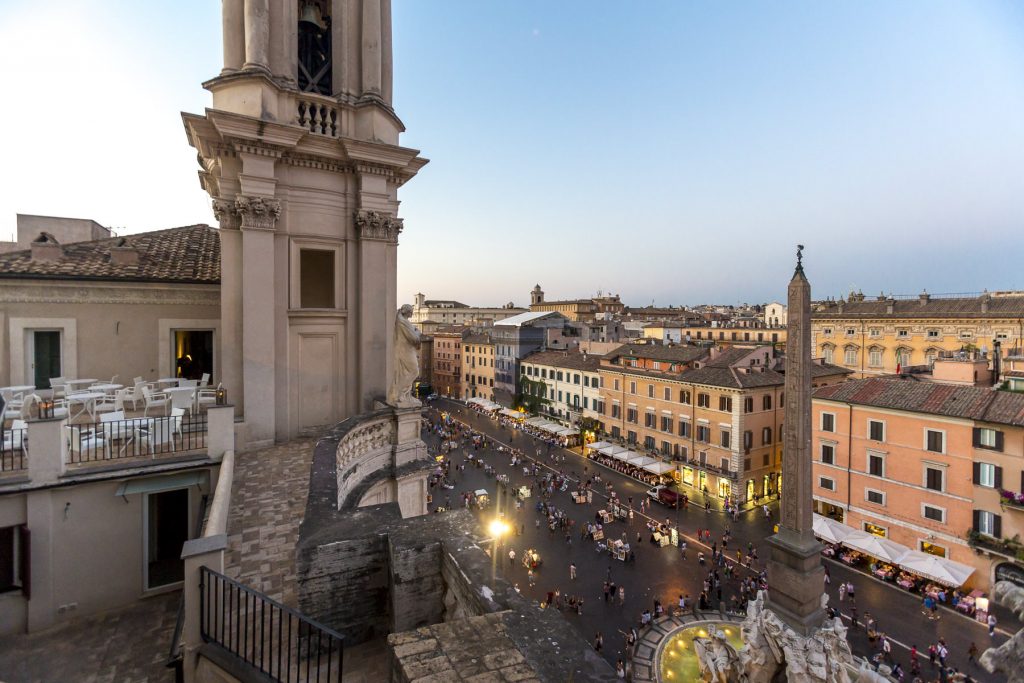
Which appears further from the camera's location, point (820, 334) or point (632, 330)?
point (632, 330)

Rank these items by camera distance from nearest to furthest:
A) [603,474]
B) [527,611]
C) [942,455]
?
[527,611] → [942,455] → [603,474]

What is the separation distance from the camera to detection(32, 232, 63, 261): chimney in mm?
11055

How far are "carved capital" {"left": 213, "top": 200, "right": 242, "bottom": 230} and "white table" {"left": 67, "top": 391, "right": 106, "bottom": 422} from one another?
13.0ft

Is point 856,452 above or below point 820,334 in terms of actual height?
below

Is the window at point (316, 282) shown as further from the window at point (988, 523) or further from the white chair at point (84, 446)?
the window at point (988, 523)

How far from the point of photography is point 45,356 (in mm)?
10875

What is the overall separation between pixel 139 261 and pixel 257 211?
516 centimetres

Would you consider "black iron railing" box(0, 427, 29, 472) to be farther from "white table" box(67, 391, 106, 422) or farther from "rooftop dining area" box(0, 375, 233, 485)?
"white table" box(67, 391, 106, 422)

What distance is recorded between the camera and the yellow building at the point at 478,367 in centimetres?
5631

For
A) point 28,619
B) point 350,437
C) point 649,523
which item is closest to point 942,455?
point 649,523

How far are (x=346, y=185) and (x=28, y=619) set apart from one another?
8.98 meters

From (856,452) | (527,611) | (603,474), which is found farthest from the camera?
(603,474)

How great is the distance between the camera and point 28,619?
6734 mm

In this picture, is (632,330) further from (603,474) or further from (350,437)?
(350,437)
